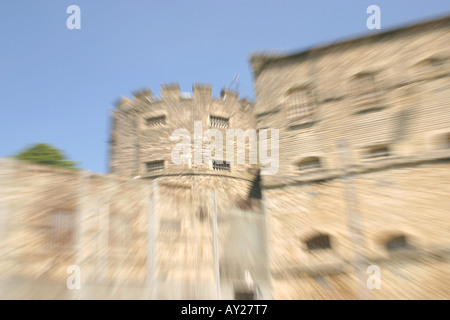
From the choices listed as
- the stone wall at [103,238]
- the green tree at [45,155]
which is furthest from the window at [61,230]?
the green tree at [45,155]

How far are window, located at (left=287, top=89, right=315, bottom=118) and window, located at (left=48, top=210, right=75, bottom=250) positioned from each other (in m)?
8.69

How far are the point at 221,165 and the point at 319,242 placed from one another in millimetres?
7718

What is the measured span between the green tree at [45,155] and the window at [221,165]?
17132 millimetres

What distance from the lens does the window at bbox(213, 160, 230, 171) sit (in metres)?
17.2

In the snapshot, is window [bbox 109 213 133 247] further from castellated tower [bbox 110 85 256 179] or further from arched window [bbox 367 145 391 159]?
arched window [bbox 367 145 391 159]

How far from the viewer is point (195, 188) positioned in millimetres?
16094

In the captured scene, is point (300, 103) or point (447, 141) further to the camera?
point (300, 103)

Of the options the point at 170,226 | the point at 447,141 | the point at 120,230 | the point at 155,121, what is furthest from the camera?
the point at 155,121

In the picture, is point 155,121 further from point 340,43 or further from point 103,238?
point 103,238

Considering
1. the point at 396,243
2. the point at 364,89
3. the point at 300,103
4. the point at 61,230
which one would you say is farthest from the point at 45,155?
the point at 396,243

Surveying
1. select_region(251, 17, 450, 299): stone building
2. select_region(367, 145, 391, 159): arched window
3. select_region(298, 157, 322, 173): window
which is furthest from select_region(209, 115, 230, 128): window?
select_region(367, 145, 391, 159): arched window
